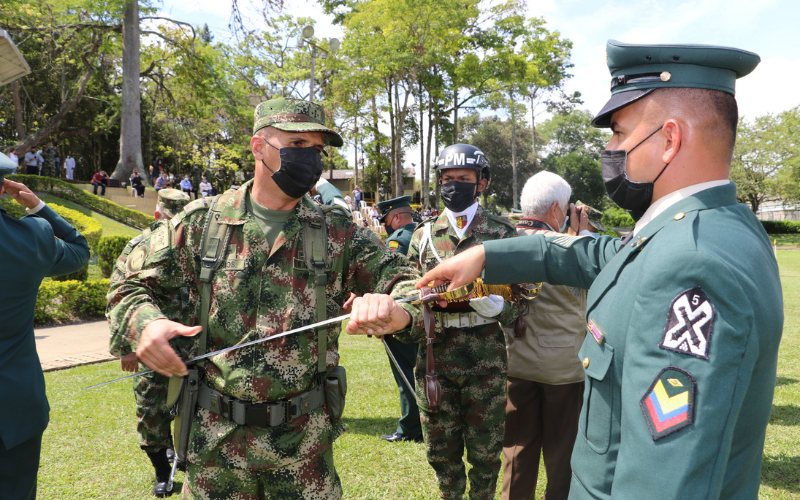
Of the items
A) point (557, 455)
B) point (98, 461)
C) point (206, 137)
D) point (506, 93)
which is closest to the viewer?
point (557, 455)

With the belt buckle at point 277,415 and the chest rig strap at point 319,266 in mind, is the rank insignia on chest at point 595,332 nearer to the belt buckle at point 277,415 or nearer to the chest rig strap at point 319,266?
the chest rig strap at point 319,266

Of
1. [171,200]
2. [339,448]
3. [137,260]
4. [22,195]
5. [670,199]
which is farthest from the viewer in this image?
[171,200]

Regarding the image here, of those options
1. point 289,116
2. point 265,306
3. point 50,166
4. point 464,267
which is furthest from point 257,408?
point 50,166

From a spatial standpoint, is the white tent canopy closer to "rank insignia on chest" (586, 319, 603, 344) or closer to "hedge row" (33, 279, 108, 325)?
"hedge row" (33, 279, 108, 325)

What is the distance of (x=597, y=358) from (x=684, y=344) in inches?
16.8

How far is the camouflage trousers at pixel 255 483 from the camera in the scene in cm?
226

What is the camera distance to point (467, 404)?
3.55m

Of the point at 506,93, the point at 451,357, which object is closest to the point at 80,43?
the point at 506,93

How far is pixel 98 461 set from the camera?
4.47m

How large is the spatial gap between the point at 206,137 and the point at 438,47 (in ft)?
68.4

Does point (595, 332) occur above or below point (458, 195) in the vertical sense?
below

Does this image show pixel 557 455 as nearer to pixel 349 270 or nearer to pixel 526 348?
pixel 526 348

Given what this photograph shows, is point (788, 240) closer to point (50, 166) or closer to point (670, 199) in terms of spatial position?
point (670, 199)

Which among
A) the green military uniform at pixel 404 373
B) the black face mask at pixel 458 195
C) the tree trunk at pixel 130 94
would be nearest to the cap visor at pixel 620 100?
the black face mask at pixel 458 195
